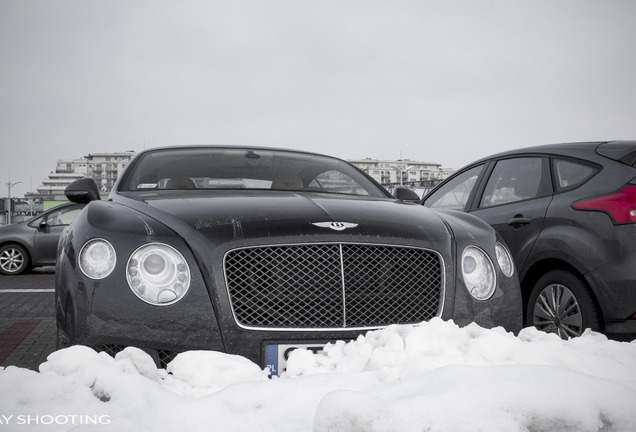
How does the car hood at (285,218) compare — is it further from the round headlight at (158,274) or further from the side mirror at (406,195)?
the side mirror at (406,195)

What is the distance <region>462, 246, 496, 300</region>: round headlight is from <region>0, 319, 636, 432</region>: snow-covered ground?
25.8 inches

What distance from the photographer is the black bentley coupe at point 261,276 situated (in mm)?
2570

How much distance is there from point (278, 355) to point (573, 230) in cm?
259

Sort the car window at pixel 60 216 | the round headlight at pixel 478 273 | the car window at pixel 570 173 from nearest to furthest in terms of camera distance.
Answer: the round headlight at pixel 478 273 < the car window at pixel 570 173 < the car window at pixel 60 216

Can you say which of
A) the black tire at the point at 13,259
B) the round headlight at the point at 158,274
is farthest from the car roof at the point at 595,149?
the black tire at the point at 13,259

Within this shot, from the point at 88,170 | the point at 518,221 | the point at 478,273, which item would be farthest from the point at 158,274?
the point at 88,170

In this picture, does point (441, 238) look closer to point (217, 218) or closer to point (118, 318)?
point (217, 218)

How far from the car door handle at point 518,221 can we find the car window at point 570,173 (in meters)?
0.32

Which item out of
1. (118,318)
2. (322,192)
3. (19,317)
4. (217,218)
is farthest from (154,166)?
(19,317)

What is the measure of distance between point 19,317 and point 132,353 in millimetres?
5667

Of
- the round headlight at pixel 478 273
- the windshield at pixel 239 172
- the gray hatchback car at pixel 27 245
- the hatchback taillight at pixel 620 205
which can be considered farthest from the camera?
the gray hatchback car at pixel 27 245

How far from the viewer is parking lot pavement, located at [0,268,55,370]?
16.4 feet

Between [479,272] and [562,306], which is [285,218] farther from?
[562,306]

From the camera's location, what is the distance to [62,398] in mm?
1924
